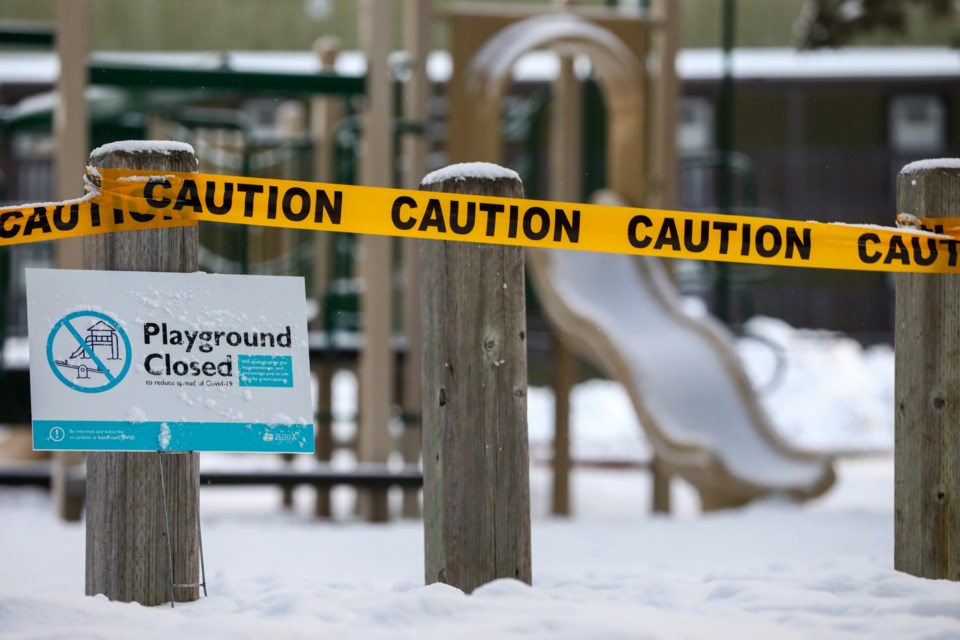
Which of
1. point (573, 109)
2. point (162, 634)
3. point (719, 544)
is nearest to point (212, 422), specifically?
point (162, 634)

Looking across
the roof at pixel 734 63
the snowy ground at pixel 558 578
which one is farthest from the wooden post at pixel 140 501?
the roof at pixel 734 63

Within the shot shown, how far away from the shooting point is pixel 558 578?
4.24 meters

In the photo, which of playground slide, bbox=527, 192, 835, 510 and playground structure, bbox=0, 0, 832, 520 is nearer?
playground structure, bbox=0, 0, 832, 520

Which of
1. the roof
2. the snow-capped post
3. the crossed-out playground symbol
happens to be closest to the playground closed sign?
the crossed-out playground symbol

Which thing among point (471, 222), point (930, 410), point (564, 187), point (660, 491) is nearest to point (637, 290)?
point (564, 187)

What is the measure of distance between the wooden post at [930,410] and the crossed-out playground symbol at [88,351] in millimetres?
2276

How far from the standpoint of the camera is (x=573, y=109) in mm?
9414

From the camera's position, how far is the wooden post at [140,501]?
3471mm

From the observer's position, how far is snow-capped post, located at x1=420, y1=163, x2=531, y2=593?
356 cm

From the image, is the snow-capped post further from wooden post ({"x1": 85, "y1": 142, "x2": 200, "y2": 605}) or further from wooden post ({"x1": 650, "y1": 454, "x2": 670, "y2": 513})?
wooden post ({"x1": 650, "y1": 454, "x2": 670, "y2": 513})

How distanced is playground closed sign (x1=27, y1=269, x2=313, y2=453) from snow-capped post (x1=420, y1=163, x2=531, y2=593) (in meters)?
0.37

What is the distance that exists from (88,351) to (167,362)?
0.20 m

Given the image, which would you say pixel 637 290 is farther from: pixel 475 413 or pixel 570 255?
pixel 475 413

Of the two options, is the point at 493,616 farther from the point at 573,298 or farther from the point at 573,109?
the point at 573,109
